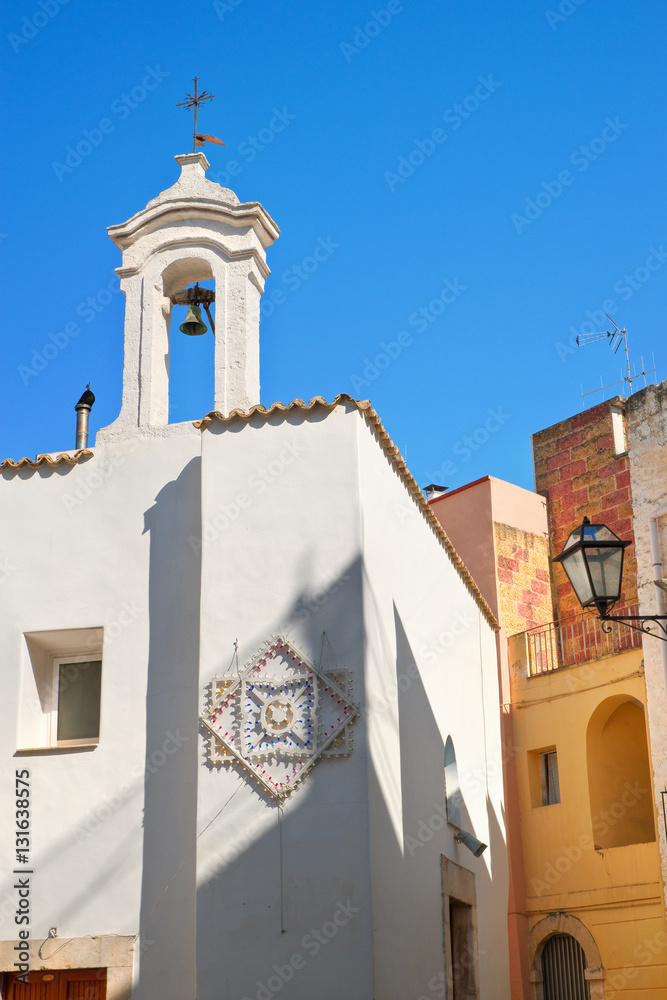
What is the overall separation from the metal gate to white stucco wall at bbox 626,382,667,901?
2.60 m

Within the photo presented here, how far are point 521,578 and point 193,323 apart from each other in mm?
8198

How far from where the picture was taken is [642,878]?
14.4m

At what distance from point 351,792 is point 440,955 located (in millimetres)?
2124

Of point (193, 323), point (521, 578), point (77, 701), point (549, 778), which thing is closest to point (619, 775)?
point (549, 778)

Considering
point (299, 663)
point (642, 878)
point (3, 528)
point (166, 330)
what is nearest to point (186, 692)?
point (299, 663)

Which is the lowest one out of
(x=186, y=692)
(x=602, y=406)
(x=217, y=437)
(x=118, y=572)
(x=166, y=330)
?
(x=186, y=692)

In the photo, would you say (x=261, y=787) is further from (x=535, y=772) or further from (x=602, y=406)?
(x=602, y=406)

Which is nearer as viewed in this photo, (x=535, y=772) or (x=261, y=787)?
(x=261, y=787)

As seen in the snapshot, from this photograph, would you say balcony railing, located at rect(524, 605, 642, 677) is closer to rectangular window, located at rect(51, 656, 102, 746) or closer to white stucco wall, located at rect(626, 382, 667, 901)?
white stucco wall, located at rect(626, 382, 667, 901)

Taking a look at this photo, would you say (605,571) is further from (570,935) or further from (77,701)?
(570,935)

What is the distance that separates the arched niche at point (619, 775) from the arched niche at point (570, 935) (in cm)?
107

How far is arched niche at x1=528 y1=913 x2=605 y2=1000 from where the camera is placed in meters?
14.6

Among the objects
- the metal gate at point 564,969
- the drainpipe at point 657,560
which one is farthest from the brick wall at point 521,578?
the metal gate at point 564,969

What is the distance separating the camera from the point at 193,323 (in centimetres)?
1158
